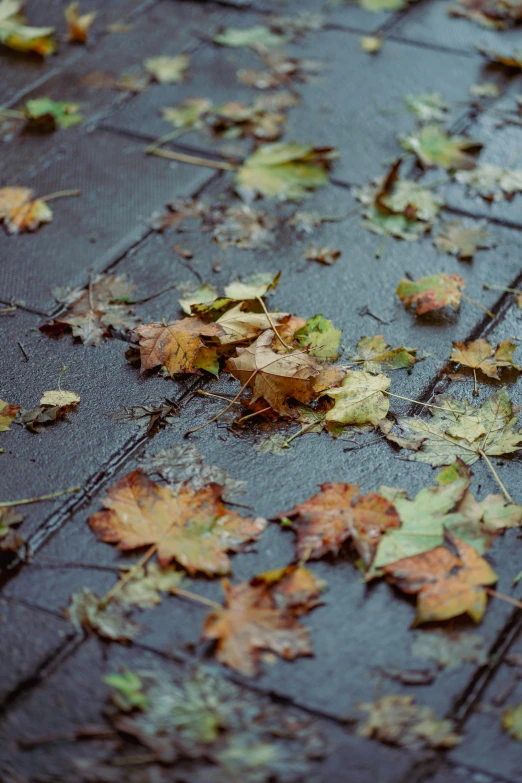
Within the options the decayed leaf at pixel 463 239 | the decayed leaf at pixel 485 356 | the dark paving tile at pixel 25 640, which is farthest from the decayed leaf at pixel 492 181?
the dark paving tile at pixel 25 640

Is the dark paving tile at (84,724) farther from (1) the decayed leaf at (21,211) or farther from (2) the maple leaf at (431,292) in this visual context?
(1) the decayed leaf at (21,211)

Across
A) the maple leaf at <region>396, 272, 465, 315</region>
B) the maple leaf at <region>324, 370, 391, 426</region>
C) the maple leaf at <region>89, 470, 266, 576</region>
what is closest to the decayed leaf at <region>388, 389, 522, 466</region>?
the maple leaf at <region>324, 370, 391, 426</region>

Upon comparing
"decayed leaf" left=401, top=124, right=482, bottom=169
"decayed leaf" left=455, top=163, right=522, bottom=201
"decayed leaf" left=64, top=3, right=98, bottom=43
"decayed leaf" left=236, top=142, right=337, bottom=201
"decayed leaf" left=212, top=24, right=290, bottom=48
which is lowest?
"decayed leaf" left=455, top=163, right=522, bottom=201

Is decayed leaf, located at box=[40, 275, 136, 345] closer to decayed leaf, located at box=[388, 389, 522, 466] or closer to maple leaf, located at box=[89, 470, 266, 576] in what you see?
maple leaf, located at box=[89, 470, 266, 576]

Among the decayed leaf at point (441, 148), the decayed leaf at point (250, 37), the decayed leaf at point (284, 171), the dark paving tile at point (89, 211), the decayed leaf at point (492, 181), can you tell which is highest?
the decayed leaf at point (250, 37)

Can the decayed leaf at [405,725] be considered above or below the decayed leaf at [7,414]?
below

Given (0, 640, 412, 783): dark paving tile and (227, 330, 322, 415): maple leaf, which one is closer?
(0, 640, 412, 783): dark paving tile
